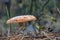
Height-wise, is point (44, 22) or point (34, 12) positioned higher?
point (34, 12)

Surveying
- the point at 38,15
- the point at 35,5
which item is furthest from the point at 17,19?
the point at 35,5

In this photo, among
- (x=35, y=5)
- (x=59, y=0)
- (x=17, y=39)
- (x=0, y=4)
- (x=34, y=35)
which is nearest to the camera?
(x=17, y=39)

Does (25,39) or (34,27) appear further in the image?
(34,27)

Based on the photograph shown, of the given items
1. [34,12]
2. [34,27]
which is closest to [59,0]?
[34,12]

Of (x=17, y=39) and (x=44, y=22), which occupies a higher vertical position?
(x=17, y=39)

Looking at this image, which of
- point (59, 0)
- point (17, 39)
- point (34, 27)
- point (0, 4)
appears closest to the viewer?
point (17, 39)

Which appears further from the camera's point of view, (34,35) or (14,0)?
(14,0)

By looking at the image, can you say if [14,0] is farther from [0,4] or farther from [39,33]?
[39,33]

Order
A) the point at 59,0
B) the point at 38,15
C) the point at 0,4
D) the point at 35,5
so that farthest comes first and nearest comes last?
the point at 0,4 < the point at 59,0 < the point at 35,5 < the point at 38,15

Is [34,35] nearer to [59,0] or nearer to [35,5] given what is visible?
[35,5]

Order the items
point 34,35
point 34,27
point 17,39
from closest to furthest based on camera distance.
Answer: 1. point 17,39
2. point 34,35
3. point 34,27
